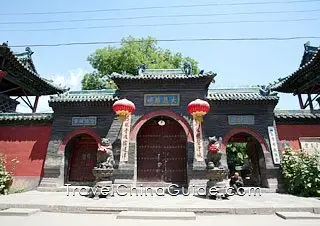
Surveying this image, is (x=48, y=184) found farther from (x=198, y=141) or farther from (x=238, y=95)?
(x=238, y=95)

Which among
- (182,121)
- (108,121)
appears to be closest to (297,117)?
(182,121)

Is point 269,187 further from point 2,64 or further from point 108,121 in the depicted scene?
point 2,64

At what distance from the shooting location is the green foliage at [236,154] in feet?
77.3

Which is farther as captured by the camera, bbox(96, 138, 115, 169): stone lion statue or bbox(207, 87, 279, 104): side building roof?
bbox(207, 87, 279, 104): side building roof

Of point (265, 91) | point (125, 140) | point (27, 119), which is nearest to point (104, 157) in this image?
point (125, 140)

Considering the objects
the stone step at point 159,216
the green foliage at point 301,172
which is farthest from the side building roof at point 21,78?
the green foliage at point 301,172

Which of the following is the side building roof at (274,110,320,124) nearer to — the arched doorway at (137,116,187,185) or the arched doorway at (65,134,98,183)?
the arched doorway at (137,116,187,185)

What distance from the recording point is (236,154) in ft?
78.3

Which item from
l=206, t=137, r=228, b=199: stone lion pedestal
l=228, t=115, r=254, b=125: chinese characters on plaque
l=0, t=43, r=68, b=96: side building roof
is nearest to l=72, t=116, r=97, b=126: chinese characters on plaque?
l=0, t=43, r=68, b=96: side building roof

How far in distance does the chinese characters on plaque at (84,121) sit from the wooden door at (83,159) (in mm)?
1092

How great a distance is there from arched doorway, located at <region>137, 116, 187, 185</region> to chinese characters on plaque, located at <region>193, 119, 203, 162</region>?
3.52 ft

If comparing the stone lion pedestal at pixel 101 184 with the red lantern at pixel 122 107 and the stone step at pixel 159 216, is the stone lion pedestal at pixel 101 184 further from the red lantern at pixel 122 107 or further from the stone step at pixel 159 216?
the stone step at pixel 159 216

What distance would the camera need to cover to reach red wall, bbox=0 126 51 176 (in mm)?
11148

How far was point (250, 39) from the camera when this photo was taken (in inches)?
283
